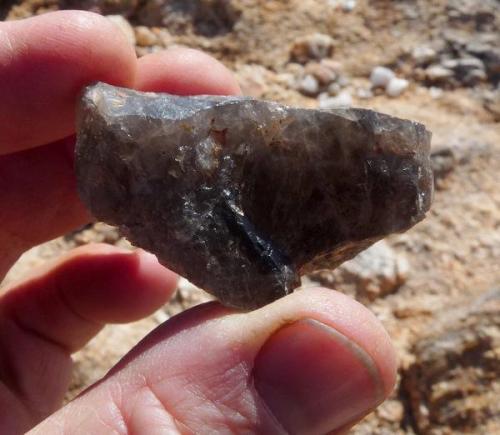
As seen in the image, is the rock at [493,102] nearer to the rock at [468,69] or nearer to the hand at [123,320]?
the rock at [468,69]

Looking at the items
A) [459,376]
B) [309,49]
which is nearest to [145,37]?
[309,49]

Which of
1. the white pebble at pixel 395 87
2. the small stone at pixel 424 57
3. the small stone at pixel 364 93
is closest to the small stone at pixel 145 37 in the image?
the small stone at pixel 364 93

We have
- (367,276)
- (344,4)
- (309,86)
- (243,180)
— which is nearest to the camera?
(243,180)

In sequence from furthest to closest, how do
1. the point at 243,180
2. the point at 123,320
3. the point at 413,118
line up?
the point at 413,118 → the point at 123,320 → the point at 243,180

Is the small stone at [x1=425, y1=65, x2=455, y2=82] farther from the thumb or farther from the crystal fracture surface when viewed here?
the thumb

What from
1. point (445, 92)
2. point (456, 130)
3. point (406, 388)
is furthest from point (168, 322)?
point (445, 92)

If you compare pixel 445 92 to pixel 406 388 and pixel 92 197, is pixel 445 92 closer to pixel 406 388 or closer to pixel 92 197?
pixel 406 388

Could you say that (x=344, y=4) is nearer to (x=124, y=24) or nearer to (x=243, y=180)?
(x=124, y=24)
